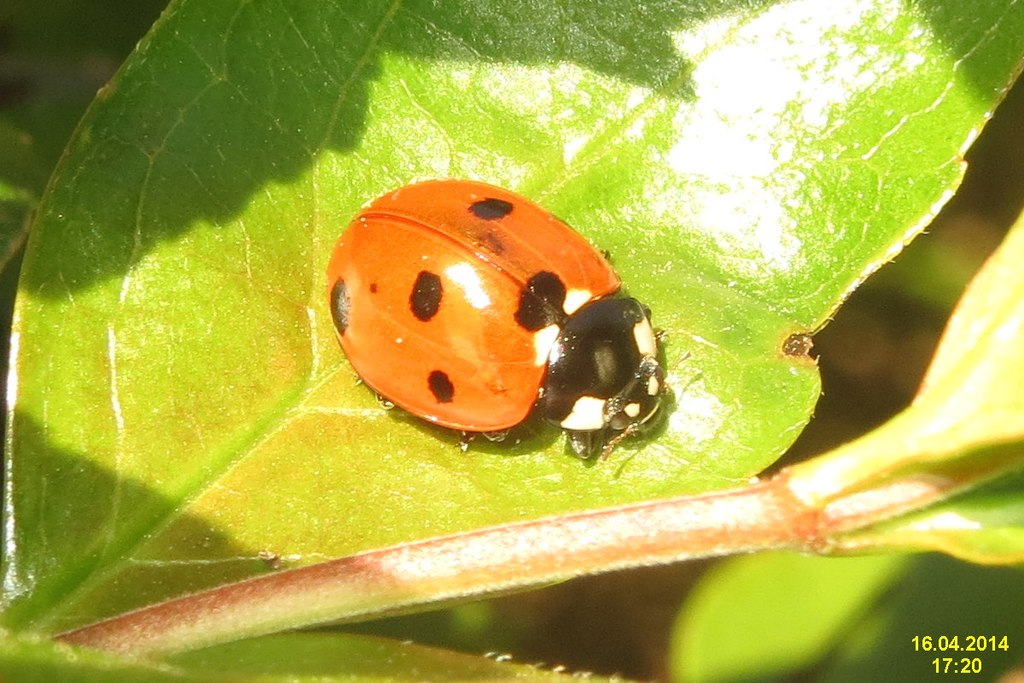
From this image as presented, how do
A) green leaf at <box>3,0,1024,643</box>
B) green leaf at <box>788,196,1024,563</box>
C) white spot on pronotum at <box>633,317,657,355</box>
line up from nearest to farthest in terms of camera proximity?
green leaf at <box>788,196,1024,563</box> → green leaf at <box>3,0,1024,643</box> → white spot on pronotum at <box>633,317,657,355</box>

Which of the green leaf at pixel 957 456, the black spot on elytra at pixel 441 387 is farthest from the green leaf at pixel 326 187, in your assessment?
the green leaf at pixel 957 456

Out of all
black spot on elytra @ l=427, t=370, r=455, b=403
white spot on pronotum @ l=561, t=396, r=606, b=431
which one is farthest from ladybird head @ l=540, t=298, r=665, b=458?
black spot on elytra @ l=427, t=370, r=455, b=403

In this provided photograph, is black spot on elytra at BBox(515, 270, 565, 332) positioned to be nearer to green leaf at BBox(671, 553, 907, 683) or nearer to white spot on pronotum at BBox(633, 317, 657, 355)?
white spot on pronotum at BBox(633, 317, 657, 355)

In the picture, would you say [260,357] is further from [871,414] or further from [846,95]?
[871,414]

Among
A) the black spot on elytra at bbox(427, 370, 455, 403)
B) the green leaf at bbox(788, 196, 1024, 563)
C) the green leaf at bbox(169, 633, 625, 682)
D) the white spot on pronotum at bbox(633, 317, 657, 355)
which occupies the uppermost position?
the green leaf at bbox(788, 196, 1024, 563)

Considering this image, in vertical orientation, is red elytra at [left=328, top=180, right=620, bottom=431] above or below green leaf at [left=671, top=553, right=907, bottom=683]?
above

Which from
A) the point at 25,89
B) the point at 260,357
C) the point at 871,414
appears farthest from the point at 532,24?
the point at 871,414

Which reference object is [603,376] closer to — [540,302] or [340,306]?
[540,302]
